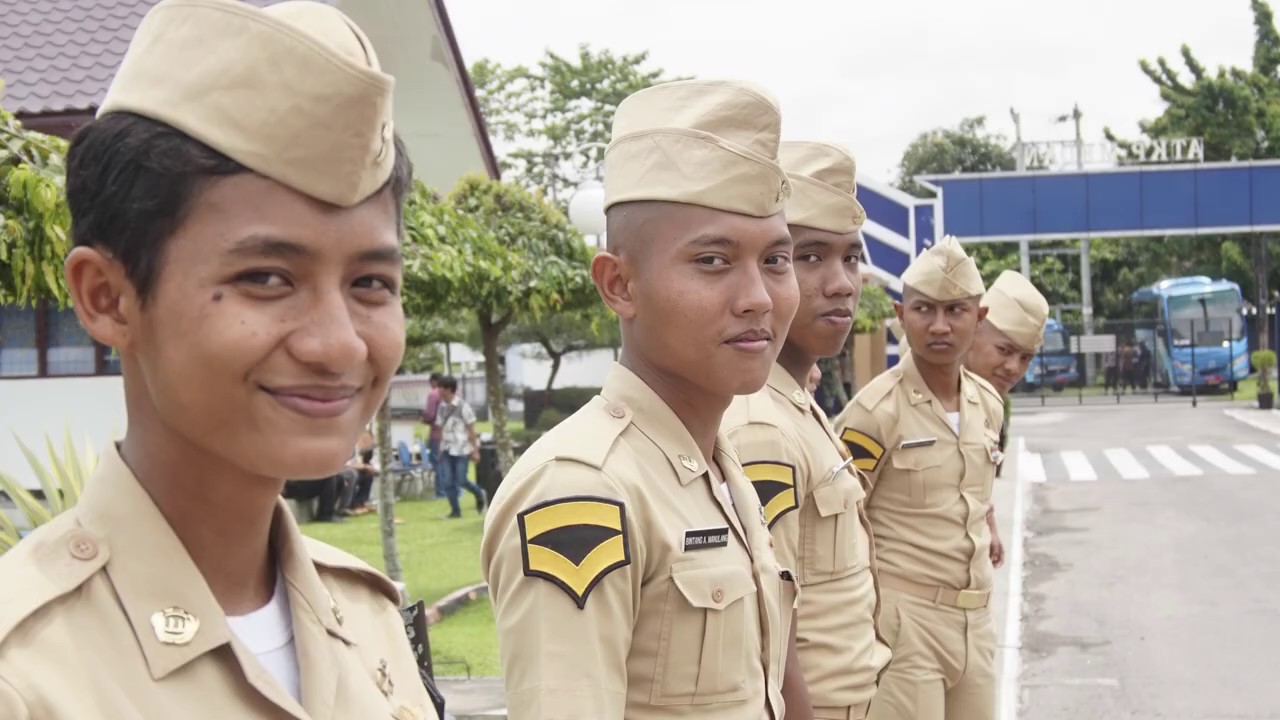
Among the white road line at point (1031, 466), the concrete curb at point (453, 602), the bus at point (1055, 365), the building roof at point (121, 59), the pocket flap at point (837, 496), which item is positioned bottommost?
the bus at point (1055, 365)

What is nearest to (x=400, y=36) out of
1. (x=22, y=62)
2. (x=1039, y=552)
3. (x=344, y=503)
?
(x=22, y=62)

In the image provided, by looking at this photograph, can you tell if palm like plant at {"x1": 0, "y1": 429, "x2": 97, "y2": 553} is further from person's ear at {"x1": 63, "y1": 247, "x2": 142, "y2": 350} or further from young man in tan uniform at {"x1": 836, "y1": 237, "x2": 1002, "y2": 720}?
person's ear at {"x1": 63, "y1": 247, "x2": 142, "y2": 350}

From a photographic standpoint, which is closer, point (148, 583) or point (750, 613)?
point (148, 583)

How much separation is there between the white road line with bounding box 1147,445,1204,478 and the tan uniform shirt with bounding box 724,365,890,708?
588 inches

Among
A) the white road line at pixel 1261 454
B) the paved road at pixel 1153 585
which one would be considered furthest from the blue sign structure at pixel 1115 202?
the paved road at pixel 1153 585

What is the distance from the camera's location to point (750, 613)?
2.40 metres

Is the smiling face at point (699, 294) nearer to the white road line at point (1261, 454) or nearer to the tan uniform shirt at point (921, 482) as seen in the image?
the tan uniform shirt at point (921, 482)

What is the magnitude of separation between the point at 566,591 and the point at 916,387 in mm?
2844

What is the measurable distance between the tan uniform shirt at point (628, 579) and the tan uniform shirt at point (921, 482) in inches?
78.8

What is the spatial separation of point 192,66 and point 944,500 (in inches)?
144

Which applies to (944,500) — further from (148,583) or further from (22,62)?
(22,62)

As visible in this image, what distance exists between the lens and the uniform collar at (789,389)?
3598 millimetres

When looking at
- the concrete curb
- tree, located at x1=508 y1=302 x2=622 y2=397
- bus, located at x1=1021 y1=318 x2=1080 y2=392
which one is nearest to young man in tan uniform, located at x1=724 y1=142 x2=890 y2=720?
the concrete curb

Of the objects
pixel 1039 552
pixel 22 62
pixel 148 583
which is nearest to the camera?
pixel 148 583
